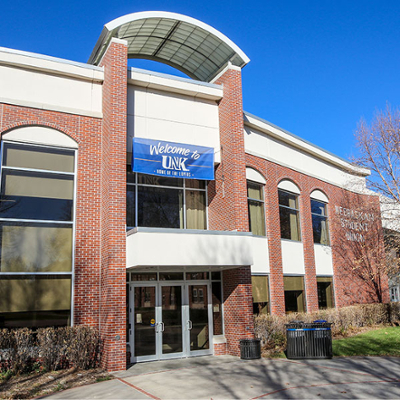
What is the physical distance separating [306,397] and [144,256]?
573 cm

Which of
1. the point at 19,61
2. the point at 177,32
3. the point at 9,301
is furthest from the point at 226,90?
the point at 9,301

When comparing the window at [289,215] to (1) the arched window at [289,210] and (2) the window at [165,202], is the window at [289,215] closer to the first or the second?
(1) the arched window at [289,210]

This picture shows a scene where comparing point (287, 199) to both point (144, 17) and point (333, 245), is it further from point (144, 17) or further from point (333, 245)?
point (144, 17)

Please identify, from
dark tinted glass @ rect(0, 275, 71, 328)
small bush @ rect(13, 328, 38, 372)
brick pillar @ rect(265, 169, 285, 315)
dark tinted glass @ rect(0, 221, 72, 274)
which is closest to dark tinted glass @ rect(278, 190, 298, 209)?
brick pillar @ rect(265, 169, 285, 315)

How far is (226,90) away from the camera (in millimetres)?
16797

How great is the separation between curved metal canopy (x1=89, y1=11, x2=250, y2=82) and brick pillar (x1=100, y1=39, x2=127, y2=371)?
1732 millimetres

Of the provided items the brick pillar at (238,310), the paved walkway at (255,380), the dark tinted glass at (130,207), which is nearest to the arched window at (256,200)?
the brick pillar at (238,310)

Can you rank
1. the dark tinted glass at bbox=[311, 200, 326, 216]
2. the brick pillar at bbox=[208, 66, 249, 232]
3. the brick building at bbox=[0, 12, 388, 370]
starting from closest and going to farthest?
the brick building at bbox=[0, 12, 388, 370] < the brick pillar at bbox=[208, 66, 249, 232] < the dark tinted glass at bbox=[311, 200, 326, 216]

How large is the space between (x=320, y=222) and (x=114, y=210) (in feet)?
44.0

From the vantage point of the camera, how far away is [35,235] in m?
13.0

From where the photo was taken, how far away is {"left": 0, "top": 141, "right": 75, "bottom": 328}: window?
1241cm

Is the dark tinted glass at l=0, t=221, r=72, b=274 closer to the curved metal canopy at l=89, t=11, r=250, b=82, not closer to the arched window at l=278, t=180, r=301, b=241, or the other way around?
the curved metal canopy at l=89, t=11, r=250, b=82

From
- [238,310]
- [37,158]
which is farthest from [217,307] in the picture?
[37,158]

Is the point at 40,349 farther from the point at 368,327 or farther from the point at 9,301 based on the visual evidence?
the point at 368,327
